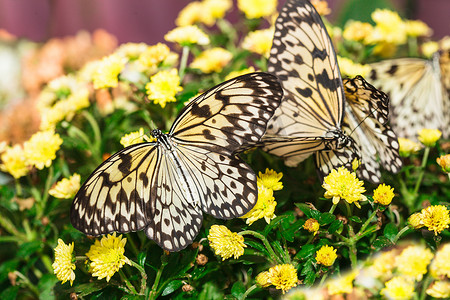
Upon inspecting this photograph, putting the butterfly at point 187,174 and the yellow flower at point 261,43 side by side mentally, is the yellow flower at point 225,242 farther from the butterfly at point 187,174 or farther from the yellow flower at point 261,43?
the yellow flower at point 261,43

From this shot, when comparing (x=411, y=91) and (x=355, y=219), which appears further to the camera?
(x=411, y=91)

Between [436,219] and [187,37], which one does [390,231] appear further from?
[187,37]

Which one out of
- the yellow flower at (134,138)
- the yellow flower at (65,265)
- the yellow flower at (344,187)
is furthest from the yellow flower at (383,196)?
the yellow flower at (65,265)

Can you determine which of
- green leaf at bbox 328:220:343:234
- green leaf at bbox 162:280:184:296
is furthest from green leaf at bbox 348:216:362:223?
green leaf at bbox 162:280:184:296

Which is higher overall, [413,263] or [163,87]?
[163,87]

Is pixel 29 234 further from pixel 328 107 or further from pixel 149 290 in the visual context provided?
pixel 328 107

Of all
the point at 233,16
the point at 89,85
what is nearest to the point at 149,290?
the point at 89,85

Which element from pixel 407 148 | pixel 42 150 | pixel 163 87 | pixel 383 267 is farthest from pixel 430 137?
pixel 42 150

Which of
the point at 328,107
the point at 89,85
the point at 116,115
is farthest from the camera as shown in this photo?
the point at 89,85
